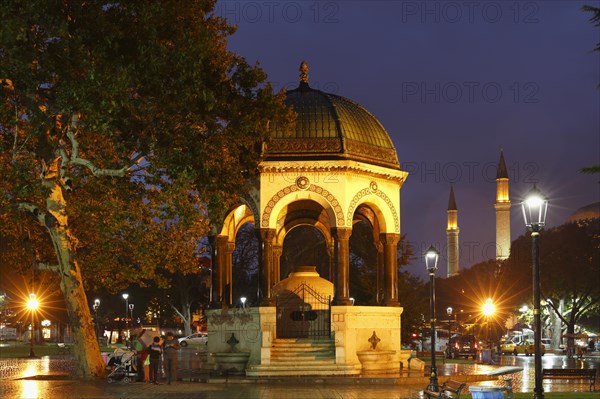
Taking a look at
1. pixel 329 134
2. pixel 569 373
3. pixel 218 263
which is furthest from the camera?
pixel 218 263

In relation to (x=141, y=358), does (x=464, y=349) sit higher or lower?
lower

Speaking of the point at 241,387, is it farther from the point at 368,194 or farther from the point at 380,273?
the point at 380,273

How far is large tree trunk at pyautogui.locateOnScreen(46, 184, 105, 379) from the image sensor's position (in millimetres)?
26047

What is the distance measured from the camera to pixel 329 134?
30.2 m

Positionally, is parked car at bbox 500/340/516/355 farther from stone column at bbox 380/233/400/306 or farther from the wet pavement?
stone column at bbox 380/233/400/306

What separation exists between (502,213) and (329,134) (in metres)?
117

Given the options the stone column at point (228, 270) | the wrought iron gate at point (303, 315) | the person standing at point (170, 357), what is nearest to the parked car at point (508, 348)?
the stone column at point (228, 270)

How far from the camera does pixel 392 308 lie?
30812 millimetres

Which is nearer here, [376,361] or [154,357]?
[154,357]

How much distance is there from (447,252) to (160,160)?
497 feet

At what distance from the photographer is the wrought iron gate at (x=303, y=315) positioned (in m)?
31.0

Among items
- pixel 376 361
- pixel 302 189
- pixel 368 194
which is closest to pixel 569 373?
pixel 376 361

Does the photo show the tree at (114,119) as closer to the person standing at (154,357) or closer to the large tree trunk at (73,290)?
the large tree trunk at (73,290)

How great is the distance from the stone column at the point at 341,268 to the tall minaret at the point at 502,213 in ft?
352
